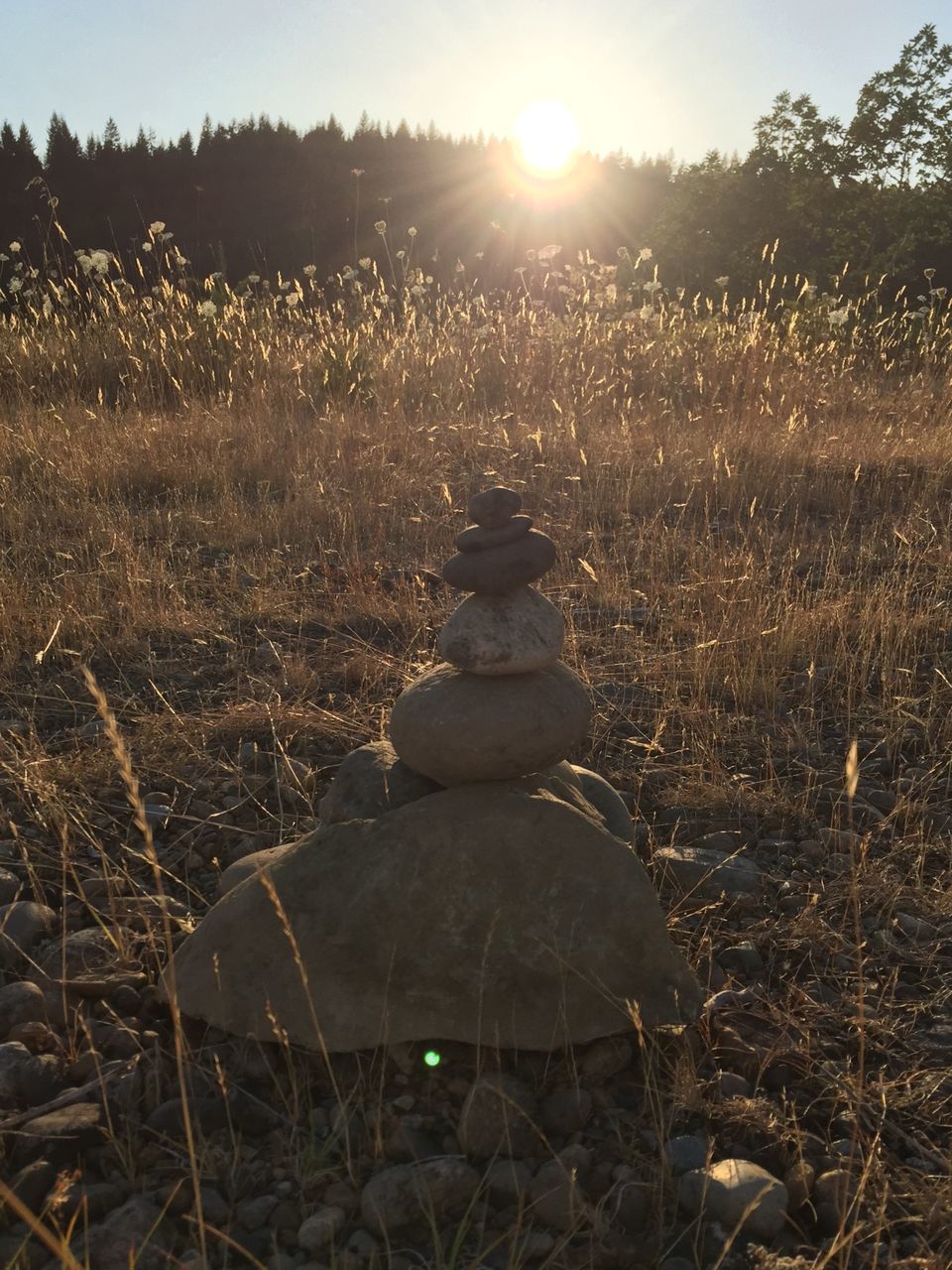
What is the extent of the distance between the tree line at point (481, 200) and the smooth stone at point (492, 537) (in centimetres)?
670

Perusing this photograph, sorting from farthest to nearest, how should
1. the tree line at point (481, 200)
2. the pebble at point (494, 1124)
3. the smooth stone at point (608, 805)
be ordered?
the tree line at point (481, 200), the smooth stone at point (608, 805), the pebble at point (494, 1124)

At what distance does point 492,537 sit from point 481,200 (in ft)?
98.9

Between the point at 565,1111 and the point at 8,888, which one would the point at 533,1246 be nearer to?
the point at 565,1111

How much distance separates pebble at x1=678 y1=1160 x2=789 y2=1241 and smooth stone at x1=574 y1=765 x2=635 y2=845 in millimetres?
957

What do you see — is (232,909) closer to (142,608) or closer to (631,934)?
(631,934)

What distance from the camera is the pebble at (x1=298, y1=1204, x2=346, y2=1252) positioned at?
1533 millimetres

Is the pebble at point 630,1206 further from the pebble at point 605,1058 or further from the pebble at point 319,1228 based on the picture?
the pebble at point 319,1228

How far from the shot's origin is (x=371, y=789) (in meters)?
2.43

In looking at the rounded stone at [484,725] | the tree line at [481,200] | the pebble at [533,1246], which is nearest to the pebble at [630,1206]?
the pebble at [533,1246]

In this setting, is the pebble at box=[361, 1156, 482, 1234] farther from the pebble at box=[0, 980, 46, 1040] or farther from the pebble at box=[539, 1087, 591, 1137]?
the pebble at box=[0, 980, 46, 1040]

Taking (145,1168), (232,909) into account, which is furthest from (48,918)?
(145,1168)

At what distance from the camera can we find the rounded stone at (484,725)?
2223mm

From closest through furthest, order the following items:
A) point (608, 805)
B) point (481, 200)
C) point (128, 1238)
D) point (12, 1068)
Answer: point (128, 1238), point (12, 1068), point (608, 805), point (481, 200)

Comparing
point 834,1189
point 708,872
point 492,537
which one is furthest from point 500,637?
point 834,1189
